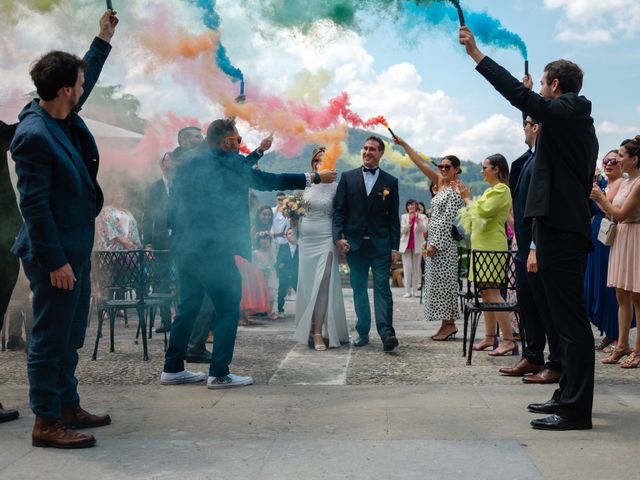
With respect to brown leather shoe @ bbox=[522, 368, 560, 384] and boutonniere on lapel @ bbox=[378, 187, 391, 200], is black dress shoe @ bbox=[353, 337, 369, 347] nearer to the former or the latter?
boutonniere on lapel @ bbox=[378, 187, 391, 200]

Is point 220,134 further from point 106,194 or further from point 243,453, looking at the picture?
point 106,194

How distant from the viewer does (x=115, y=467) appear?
151 inches

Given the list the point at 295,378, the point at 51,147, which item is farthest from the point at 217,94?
the point at 51,147

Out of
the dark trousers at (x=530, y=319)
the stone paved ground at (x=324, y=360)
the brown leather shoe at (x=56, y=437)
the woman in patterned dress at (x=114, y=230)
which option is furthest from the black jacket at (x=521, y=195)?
the woman in patterned dress at (x=114, y=230)

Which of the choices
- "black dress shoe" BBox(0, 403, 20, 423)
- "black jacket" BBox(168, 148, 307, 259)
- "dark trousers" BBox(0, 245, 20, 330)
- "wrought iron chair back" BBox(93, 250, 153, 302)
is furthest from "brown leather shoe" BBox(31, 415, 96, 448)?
"wrought iron chair back" BBox(93, 250, 153, 302)

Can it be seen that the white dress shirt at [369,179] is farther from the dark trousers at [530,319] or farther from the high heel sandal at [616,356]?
the high heel sandal at [616,356]

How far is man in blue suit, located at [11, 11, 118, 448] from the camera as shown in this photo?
4.15 m

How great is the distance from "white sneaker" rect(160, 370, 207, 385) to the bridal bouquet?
294cm

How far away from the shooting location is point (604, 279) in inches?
322

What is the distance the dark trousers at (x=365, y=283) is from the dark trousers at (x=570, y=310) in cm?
326

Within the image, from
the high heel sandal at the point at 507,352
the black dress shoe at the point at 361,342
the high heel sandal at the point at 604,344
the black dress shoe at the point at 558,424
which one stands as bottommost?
the black dress shoe at the point at 558,424

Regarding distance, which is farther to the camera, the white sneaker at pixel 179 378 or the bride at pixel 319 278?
the bride at pixel 319 278

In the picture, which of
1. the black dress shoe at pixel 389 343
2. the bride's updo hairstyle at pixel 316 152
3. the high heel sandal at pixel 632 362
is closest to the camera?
the high heel sandal at pixel 632 362

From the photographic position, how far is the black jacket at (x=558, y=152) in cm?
451
